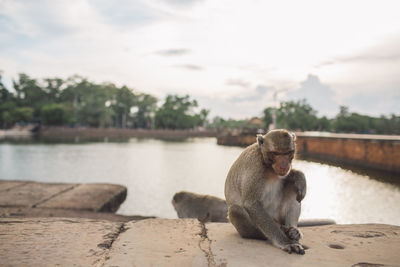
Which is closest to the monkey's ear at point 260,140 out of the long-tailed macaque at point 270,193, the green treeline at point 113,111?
the long-tailed macaque at point 270,193

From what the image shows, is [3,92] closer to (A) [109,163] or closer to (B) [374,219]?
(A) [109,163]

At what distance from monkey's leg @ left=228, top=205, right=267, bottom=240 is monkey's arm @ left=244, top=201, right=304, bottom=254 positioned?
9 centimetres

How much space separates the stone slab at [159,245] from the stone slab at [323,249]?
18 cm

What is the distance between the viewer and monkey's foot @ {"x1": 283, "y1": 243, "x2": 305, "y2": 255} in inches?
107

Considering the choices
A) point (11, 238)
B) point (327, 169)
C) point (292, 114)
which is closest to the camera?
point (11, 238)

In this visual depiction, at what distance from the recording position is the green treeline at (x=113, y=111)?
66.9 m

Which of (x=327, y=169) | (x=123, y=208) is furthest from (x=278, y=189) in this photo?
(x=327, y=169)

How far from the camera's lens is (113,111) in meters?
81.6

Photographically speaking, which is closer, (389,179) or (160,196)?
(389,179)

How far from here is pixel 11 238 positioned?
9.78ft

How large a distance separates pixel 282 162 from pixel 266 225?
628 mm

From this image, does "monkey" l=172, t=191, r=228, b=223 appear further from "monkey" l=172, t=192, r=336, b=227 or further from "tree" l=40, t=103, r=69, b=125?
"tree" l=40, t=103, r=69, b=125

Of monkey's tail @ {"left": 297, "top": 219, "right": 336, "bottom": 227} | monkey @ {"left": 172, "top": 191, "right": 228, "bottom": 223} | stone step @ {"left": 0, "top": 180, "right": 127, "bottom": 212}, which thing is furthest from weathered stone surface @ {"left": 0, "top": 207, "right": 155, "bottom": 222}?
monkey's tail @ {"left": 297, "top": 219, "right": 336, "bottom": 227}

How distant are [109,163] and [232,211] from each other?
2223 cm
